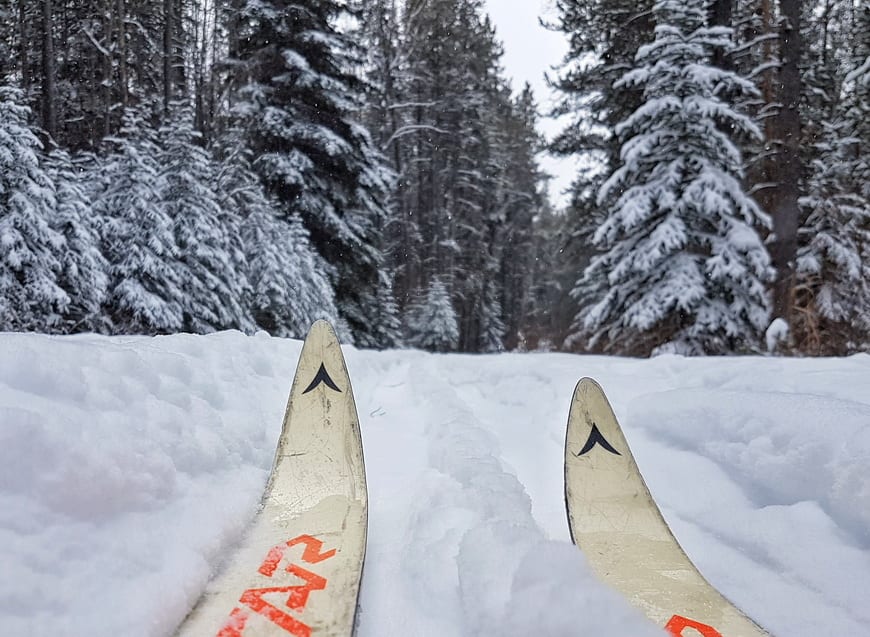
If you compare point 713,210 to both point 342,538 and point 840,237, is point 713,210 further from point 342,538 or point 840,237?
point 342,538

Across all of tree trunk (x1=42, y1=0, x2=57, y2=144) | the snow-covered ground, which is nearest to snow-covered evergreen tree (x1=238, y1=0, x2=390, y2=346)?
tree trunk (x1=42, y1=0, x2=57, y2=144)

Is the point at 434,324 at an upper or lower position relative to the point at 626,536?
upper

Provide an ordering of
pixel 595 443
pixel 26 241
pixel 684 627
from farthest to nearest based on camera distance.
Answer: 1. pixel 26 241
2. pixel 595 443
3. pixel 684 627

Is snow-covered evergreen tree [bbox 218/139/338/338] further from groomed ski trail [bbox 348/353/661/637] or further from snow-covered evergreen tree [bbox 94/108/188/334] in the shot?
groomed ski trail [bbox 348/353/661/637]

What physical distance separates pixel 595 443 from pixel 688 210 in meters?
6.82

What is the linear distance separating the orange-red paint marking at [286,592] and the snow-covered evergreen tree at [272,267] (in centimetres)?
594

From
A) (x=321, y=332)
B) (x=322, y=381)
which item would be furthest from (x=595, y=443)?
(x=321, y=332)

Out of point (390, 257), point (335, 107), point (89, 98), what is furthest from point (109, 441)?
point (390, 257)

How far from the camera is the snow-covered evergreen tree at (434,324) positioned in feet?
61.8

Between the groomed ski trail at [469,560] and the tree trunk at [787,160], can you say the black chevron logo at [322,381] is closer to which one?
the groomed ski trail at [469,560]

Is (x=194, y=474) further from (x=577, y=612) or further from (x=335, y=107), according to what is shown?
(x=335, y=107)

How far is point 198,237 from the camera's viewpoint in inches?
244

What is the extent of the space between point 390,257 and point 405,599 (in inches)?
816

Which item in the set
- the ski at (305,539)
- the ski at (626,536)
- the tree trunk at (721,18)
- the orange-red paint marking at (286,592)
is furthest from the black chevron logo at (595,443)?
the tree trunk at (721,18)
